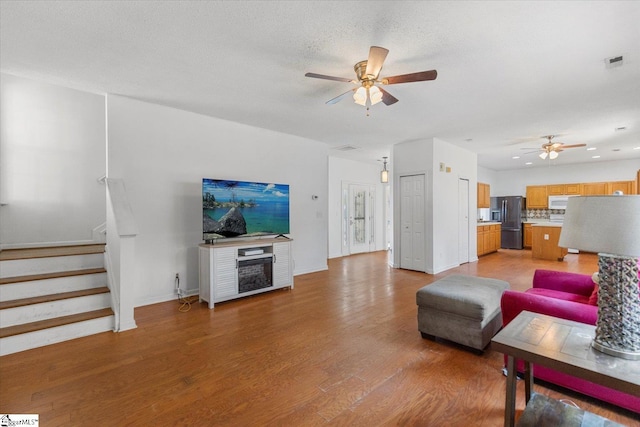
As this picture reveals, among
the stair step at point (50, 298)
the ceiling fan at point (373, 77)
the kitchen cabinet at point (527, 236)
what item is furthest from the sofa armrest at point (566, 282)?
the kitchen cabinet at point (527, 236)

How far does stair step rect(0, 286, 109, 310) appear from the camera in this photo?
2.82m

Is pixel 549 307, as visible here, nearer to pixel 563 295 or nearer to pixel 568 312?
pixel 568 312

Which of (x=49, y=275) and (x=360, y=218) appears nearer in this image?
(x=49, y=275)

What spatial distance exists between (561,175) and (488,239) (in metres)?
3.73

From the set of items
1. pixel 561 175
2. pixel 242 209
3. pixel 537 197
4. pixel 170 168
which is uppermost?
pixel 561 175

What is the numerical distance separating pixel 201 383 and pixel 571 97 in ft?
17.0

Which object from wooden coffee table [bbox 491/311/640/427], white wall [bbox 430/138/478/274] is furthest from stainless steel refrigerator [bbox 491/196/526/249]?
wooden coffee table [bbox 491/311/640/427]

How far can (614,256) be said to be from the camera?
4.42 feet

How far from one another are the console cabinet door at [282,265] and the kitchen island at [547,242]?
6.79 metres

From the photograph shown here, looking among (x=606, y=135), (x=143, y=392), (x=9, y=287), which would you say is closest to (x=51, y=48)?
(x=9, y=287)

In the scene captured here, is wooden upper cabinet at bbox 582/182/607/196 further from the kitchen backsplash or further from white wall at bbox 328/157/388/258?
white wall at bbox 328/157/388/258

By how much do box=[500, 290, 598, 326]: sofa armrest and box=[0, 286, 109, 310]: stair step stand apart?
4090 mm

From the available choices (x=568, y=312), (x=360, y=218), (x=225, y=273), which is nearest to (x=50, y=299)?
(x=225, y=273)

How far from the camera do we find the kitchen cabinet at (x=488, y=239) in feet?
25.7
